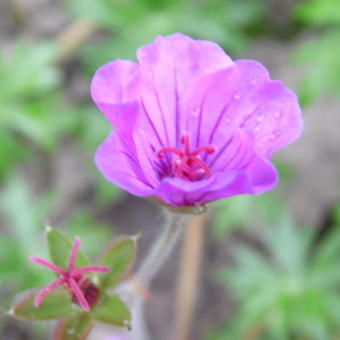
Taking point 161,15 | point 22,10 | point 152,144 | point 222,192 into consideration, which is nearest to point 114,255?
point 152,144

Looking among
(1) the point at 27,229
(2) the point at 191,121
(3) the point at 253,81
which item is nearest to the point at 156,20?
(1) the point at 27,229

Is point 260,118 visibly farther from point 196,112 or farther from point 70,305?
point 70,305

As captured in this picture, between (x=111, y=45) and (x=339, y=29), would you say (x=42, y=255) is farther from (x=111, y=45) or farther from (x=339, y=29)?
(x=339, y=29)

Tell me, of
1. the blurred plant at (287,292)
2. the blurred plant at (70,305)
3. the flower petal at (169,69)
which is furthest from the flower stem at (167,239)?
the blurred plant at (287,292)

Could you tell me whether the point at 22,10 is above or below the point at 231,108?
below

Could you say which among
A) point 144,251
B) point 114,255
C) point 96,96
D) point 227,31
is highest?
point 96,96
